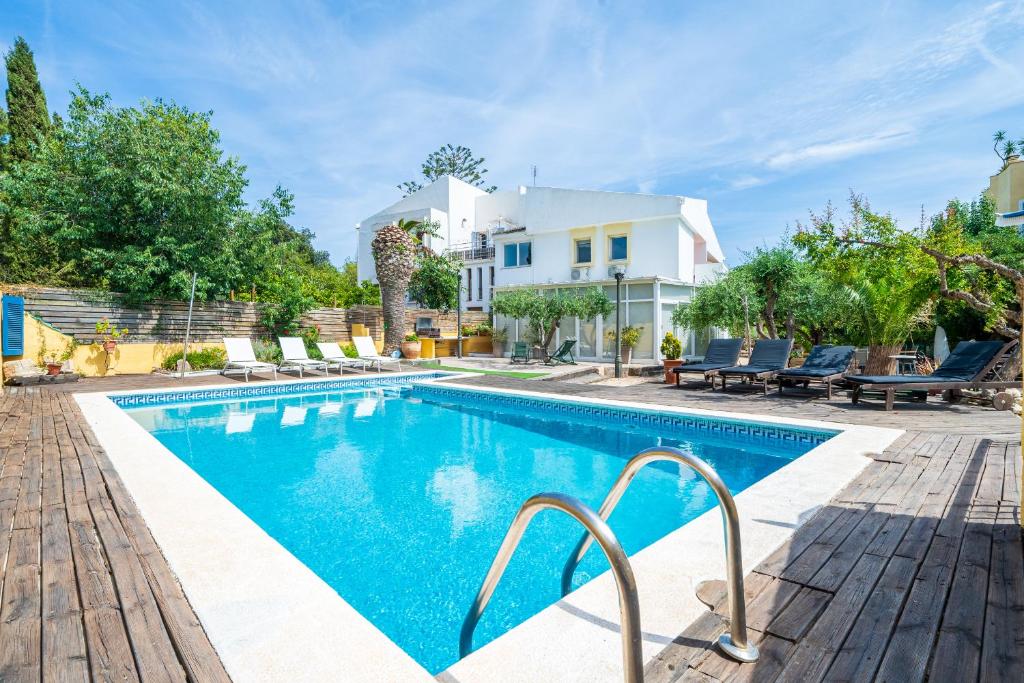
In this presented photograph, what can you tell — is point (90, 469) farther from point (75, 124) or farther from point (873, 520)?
point (75, 124)

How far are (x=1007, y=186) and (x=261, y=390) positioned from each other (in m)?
27.3

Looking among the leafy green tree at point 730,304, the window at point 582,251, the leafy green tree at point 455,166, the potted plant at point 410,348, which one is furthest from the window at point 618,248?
the leafy green tree at point 455,166

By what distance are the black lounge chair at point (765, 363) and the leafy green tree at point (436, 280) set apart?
50.3 feet

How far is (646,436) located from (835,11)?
8496 millimetres

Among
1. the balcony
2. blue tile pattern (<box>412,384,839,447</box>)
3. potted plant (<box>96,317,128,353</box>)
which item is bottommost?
blue tile pattern (<box>412,384,839,447</box>)

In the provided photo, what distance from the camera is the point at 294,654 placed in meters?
1.94

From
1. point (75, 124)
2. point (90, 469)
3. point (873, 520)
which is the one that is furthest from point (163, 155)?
point (873, 520)

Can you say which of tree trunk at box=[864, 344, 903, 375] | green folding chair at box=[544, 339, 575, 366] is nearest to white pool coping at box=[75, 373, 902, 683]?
tree trunk at box=[864, 344, 903, 375]

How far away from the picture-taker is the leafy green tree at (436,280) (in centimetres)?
2414

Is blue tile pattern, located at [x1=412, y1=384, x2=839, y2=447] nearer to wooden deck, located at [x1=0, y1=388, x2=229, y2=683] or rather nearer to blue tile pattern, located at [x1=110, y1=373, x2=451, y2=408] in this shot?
blue tile pattern, located at [x1=110, y1=373, x2=451, y2=408]

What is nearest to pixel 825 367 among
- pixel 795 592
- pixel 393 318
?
pixel 795 592

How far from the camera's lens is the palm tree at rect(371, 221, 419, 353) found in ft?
60.8

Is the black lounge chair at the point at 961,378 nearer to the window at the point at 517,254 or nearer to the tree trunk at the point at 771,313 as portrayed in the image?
the tree trunk at the point at 771,313

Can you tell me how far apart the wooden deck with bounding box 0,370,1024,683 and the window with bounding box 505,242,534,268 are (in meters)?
18.2
